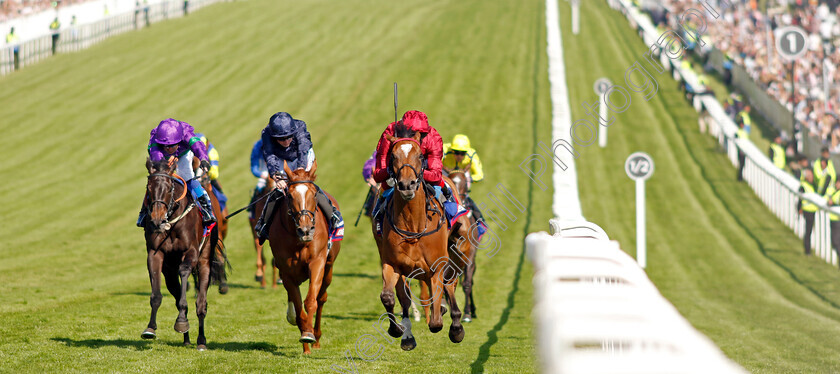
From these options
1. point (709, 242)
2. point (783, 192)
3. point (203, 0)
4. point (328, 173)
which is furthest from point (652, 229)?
point (203, 0)

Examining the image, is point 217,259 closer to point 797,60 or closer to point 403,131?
point 403,131

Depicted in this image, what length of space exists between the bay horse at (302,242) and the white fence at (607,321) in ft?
14.6

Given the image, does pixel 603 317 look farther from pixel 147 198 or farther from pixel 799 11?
pixel 799 11

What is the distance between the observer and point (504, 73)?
119 feet

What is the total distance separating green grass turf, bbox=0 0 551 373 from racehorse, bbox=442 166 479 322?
1.63 ft

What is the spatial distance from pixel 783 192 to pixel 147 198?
16.2m

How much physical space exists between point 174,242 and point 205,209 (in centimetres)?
65

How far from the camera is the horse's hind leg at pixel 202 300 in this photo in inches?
346

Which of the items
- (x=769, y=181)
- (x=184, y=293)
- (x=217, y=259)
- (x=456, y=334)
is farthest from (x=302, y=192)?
(x=769, y=181)

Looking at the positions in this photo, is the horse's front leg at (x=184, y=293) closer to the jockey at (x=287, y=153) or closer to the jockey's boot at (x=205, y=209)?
the jockey's boot at (x=205, y=209)

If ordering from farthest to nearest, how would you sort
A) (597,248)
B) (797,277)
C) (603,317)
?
(797,277) → (597,248) → (603,317)

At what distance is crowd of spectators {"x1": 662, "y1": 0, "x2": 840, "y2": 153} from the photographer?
24.5 metres

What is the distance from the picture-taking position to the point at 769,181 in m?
21.9

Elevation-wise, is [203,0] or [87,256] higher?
[203,0]
